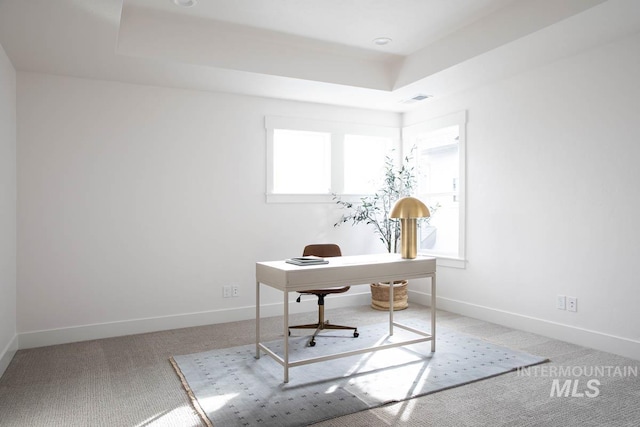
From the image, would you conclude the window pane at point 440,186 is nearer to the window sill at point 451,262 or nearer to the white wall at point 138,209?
the window sill at point 451,262

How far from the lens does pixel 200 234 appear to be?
4.90m

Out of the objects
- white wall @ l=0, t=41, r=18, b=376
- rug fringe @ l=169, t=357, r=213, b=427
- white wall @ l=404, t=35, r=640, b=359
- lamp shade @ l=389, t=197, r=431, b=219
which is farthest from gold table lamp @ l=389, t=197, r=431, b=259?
white wall @ l=0, t=41, r=18, b=376

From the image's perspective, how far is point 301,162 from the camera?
18.5 feet

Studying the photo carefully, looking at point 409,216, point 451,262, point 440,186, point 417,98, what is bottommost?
point 451,262

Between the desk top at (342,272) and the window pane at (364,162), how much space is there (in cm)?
219

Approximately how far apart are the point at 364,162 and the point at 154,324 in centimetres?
320

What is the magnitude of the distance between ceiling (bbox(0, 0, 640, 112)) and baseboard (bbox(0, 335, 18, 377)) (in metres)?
2.32

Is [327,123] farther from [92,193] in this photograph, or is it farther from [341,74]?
[92,193]

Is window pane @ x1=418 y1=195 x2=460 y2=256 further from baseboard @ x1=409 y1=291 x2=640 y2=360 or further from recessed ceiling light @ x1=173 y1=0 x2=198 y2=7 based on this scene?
recessed ceiling light @ x1=173 y1=0 x2=198 y2=7

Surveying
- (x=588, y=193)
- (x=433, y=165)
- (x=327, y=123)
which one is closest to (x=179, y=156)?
(x=327, y=123)

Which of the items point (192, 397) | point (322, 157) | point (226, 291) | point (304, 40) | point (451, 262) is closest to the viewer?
point (192, 397)

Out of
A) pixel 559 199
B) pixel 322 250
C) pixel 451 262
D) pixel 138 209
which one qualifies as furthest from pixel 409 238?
pixel 138 209

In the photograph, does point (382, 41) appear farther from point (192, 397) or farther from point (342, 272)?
point (192, 397)

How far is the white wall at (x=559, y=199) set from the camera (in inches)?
145
